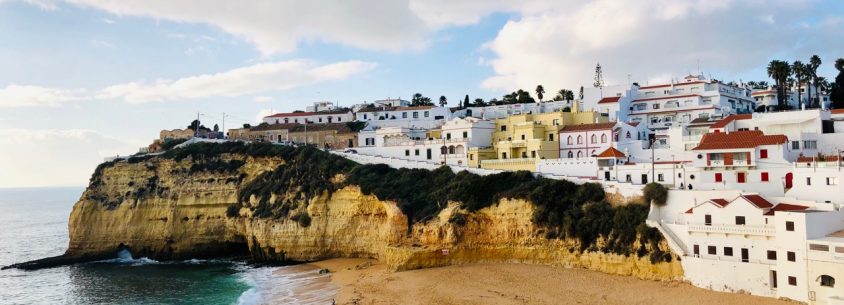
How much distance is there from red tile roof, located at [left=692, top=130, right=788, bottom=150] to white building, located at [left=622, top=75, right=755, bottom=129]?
1624 centimetres

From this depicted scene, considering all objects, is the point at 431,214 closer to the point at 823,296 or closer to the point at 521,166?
the point at 521,166

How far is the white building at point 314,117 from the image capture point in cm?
6862

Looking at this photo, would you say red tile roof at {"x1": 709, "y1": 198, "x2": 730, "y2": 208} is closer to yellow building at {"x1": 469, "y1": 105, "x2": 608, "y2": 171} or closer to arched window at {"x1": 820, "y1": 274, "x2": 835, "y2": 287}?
arched window at {"x1": 820, "y1": 274, "x2": 835, "y2": 287}

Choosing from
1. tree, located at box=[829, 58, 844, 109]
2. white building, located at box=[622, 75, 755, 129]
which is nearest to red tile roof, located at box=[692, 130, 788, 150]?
white building, located at box=[622, 75, 755, 129]

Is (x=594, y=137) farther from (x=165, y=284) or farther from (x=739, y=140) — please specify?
(x=165, y=284)

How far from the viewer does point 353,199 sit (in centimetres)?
4350

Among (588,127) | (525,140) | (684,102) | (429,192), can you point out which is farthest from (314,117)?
(684,102)

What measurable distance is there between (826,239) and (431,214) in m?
20.5

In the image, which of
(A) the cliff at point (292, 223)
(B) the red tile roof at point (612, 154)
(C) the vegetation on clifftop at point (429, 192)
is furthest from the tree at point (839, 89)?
(A) the cliff at point (292, 223)

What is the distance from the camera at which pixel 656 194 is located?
31.3 meters

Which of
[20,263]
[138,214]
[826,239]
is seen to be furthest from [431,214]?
[20,263]

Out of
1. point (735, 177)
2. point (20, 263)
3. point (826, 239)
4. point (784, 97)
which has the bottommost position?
point (20, 263)

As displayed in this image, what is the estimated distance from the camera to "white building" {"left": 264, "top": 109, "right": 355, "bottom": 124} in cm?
6862

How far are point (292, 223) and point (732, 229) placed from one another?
95.7ft
